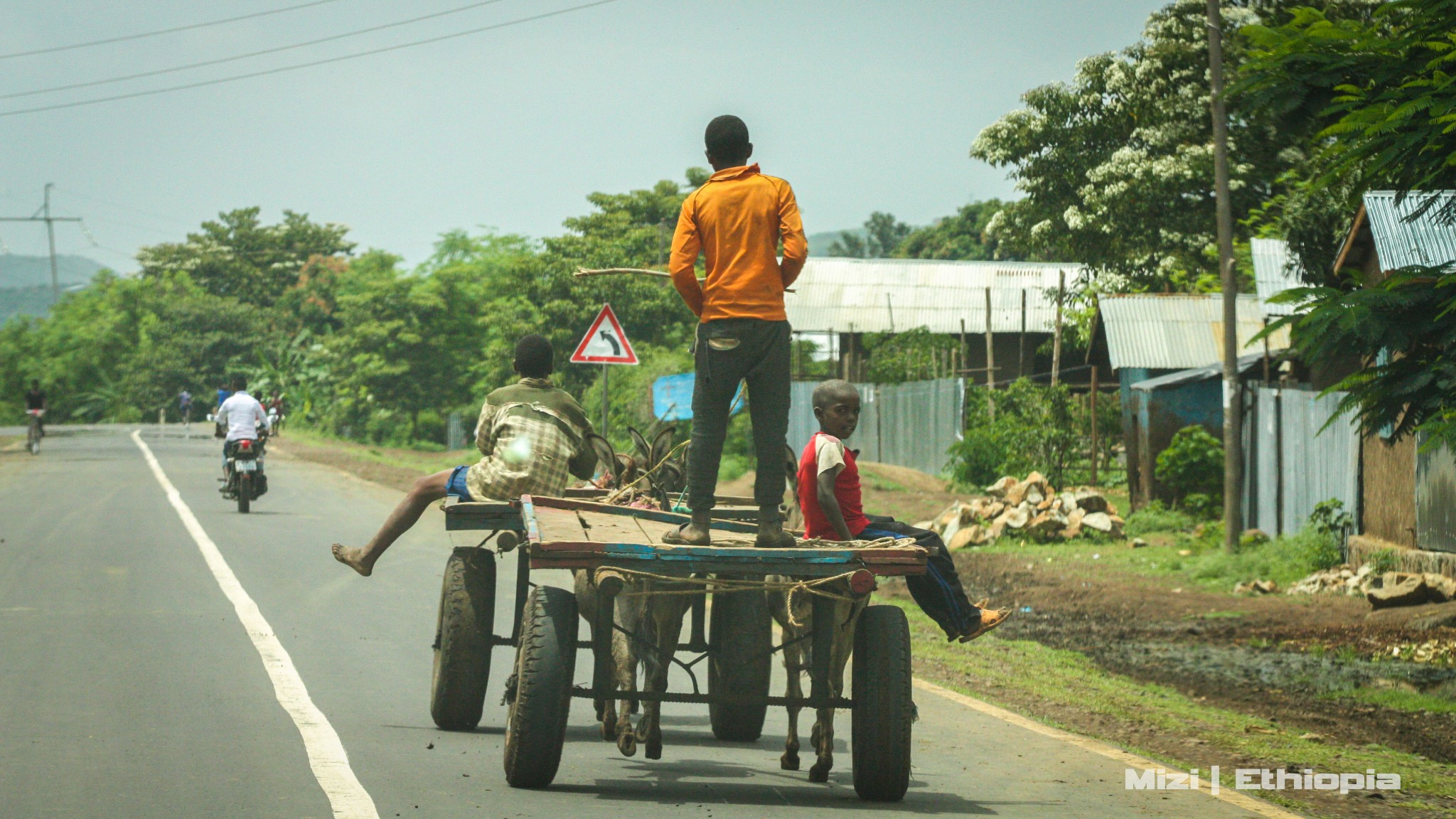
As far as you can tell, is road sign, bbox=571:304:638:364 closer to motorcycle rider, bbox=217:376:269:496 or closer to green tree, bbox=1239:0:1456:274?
motorcycle rider, bbox=217:376:269:496

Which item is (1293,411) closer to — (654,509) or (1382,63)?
(1382,63)

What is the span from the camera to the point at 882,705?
19.4 ft

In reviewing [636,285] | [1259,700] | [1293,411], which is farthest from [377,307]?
[1259,700]

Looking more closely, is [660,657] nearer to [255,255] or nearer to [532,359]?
[532,359]

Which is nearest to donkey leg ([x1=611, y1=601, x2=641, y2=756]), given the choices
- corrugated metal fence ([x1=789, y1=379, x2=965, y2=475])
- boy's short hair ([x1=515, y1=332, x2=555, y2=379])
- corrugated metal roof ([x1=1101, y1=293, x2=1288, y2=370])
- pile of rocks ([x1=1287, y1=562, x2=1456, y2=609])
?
boy's short hair ([x1=515, y1=332, x2=555, y2=379])

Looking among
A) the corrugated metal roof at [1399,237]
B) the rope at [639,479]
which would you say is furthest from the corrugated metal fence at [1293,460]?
the rope at [639,479]

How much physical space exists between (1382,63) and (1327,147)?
0.64m

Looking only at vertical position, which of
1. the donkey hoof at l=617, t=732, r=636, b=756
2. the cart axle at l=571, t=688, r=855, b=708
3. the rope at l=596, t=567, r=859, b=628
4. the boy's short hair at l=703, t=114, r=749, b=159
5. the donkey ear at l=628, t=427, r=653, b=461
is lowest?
the donkey hoof at l=617, t=732, r=636, b=756

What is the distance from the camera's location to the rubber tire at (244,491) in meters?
21.6

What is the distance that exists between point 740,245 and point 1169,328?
2366 cm

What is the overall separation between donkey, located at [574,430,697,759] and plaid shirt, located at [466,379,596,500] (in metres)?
0.54

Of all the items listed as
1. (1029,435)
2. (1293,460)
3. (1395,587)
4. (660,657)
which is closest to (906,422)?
(1029,435)

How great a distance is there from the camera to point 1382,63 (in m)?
8.99

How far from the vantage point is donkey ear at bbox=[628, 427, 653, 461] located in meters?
8.27
